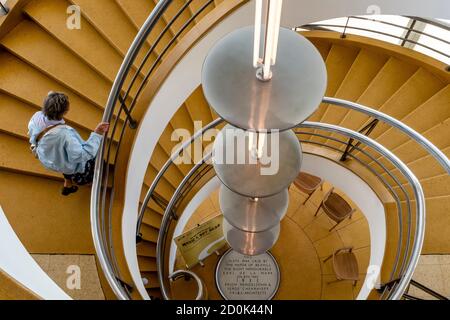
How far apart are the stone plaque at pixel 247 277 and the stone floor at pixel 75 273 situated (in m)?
3.92

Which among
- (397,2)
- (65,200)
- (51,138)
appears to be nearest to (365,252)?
(397,2)

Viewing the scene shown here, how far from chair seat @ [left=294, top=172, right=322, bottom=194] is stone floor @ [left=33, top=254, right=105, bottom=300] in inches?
177

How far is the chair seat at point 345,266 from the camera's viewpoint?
6.37m

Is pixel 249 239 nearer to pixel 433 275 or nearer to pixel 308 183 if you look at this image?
pixel 433 275

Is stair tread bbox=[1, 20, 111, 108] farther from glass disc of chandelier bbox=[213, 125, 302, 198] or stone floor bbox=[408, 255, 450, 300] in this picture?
stone floor bbox=[408, 255, 450, 300]

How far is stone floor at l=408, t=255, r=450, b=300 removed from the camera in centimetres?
406

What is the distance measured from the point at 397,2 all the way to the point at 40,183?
181 inches

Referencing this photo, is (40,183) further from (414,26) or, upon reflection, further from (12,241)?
(414,26)

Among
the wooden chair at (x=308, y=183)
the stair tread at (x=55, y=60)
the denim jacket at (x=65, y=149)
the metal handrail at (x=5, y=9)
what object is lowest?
the denim jacket at (x=65, y=149)

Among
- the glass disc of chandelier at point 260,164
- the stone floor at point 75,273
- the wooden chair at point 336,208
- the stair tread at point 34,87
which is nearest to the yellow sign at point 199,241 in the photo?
the wooden chair at point 336,208

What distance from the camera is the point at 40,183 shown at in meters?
3.78

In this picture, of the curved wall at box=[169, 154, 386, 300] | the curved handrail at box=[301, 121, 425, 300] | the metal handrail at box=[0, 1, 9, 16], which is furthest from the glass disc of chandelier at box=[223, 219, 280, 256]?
the metal handrail at box=[0, 1, 9, 16]

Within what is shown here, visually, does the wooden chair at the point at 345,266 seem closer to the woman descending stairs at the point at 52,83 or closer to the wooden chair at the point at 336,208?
the wooden chair at the point at 336,208

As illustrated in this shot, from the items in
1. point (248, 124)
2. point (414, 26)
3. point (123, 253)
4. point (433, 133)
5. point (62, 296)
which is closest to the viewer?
point (248, 124)
